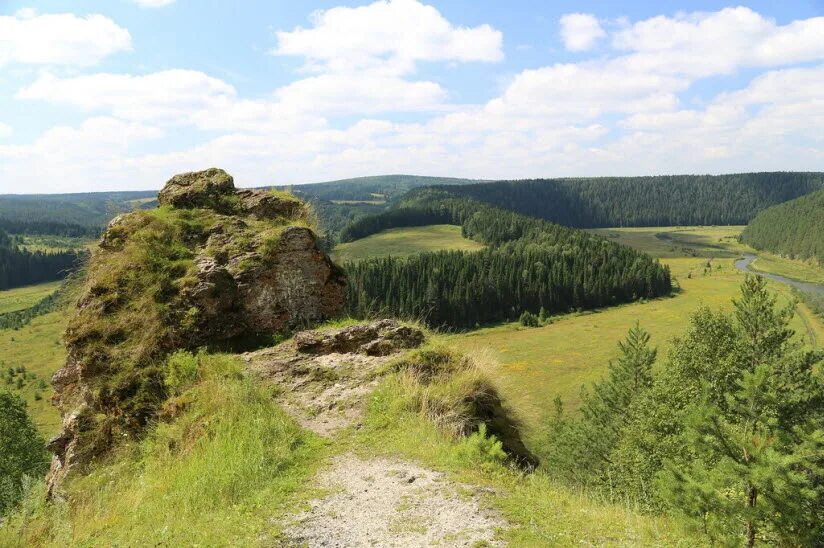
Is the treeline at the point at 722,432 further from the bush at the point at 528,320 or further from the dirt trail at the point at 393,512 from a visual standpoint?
the bush at the point at 528,320

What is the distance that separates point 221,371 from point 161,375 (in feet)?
5.21

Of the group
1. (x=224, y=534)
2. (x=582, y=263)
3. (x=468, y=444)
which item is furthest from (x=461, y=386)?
(x=582, y=263)

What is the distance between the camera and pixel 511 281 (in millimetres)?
130125

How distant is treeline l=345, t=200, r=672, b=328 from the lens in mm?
118062

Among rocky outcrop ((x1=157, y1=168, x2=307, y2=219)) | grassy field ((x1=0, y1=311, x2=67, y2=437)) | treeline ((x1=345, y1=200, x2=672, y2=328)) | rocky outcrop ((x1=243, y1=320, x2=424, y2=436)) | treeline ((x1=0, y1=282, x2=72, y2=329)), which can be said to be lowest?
grassy field ((x1=0, y1=311, x2=67, y2=437))

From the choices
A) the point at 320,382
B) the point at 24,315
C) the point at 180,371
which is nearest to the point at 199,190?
the point at 180,371

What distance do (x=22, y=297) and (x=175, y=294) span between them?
711ft

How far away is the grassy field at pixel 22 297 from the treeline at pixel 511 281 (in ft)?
406

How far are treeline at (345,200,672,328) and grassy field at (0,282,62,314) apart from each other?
124m

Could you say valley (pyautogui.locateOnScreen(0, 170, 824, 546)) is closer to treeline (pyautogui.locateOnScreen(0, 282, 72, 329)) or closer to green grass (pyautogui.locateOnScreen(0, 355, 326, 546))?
green grass (pyautogui.locateOnScreen(0, 355, 326, 546))

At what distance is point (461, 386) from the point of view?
10.5m

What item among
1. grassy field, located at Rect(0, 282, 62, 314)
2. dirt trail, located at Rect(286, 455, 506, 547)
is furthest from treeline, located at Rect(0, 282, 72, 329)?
dirt trail, located at Rect(286, 455, 506, 547)

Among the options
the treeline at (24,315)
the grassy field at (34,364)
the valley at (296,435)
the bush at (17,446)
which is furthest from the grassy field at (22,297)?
the valley at (296,435)

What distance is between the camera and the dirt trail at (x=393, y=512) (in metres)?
6.39
